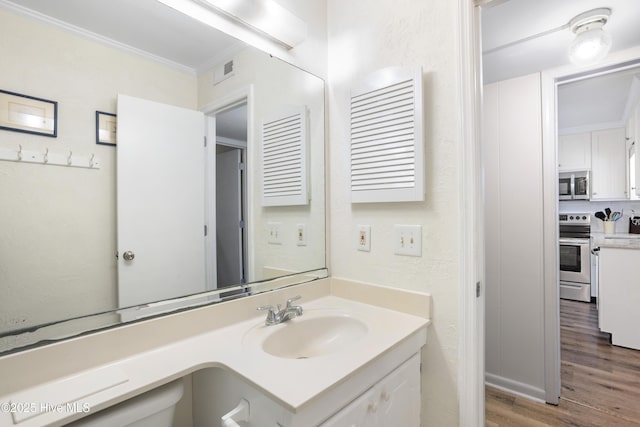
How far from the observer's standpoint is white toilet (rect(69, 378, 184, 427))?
0.66 m

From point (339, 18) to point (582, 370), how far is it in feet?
9.58

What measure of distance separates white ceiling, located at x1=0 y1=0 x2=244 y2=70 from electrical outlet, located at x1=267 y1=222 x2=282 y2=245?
68 centimetres

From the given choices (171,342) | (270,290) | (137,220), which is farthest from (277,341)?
(137,220)

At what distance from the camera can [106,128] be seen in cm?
86

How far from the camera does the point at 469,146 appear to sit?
1089 millimetres

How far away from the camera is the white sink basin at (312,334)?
1.07 metres

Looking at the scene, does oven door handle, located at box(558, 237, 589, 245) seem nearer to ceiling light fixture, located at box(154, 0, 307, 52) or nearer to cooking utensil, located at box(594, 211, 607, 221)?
cooking utensil, located at box(594, 211, 607, 221)

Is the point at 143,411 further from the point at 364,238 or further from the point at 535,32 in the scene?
the point at 535,32

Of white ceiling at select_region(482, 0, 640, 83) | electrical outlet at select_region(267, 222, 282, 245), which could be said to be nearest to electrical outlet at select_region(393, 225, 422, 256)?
electrical outlet at select_region(267, 222, 282, 245)

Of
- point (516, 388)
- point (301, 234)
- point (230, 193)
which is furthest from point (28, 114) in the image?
point (516, 388)

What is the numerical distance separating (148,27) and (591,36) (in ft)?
6.40

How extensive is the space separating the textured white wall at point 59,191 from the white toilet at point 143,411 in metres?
0.28

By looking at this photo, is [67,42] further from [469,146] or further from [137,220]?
[469,146]

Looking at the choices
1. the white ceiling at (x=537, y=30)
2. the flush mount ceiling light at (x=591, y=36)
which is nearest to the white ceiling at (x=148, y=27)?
the white ceiling at (x=537, y=30)
